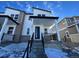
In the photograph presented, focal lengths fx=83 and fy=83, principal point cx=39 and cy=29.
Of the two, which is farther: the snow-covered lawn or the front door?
the front door

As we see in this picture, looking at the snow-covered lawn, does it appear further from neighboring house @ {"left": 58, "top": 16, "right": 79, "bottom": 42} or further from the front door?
neighboring house @ {"left": 58, "top": 16, "right": 79, "bottom": 42}

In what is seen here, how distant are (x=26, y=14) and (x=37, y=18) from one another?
12.5 feet

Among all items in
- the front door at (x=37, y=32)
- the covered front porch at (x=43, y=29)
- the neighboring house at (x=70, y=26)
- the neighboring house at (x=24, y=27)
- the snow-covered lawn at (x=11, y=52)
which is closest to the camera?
the snow-covered lawn at (x=11, y=52)

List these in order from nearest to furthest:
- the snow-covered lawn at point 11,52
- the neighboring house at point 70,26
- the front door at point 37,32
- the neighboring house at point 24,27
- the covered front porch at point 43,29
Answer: the snow-covered lawn at point 11,52 → the neighboring house at point 24,27 → the covered front porch at point 43,29 → the front door at point 37,32 → the neighboring house at point 70,26

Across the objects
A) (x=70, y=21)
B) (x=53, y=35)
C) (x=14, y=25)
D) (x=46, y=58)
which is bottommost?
(x=46, y=58)

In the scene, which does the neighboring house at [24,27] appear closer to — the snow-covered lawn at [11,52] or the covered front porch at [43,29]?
the covered front porch at [43,29]

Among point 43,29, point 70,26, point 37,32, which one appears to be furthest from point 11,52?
point 70,26

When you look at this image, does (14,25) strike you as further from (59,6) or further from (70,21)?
(70,21)

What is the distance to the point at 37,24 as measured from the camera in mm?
10016

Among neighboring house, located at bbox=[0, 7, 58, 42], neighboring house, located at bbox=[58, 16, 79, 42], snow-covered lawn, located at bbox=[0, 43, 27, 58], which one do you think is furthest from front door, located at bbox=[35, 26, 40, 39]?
snow-covered lawn, located at bbox=[0, 43, 27, 58]

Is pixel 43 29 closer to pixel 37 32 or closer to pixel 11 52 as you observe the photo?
pixel 37 32

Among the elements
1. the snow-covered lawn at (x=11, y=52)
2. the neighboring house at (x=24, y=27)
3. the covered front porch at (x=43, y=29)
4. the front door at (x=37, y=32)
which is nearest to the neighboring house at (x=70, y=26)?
the covered front porch at (x=43, y=29)

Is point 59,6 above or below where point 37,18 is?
above

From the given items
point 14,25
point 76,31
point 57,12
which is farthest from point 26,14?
point 76,31
